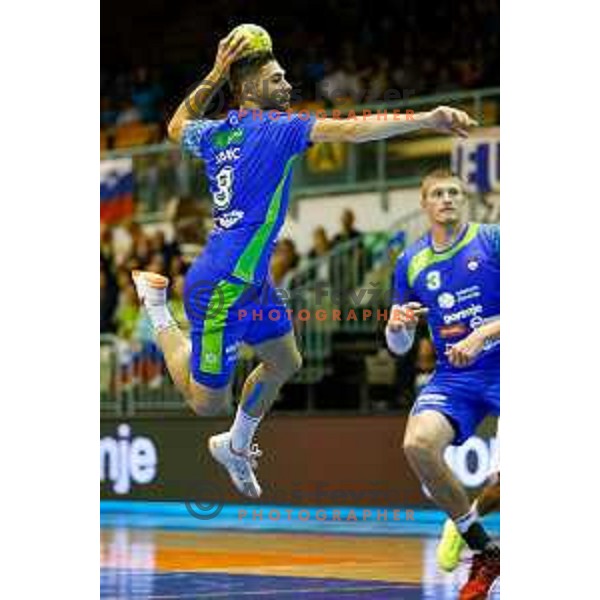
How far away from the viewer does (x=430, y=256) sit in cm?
991

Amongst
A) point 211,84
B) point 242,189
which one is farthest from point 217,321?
point 211,84

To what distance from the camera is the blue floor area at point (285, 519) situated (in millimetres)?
16328

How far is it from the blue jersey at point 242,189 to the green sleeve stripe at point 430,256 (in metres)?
1.38

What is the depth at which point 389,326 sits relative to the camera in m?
8.90

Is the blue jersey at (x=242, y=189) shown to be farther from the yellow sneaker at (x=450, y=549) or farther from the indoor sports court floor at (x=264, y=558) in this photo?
the yellow sneaker at (x=450, y=549)

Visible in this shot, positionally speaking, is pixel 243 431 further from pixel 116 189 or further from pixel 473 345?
pixel 116 189

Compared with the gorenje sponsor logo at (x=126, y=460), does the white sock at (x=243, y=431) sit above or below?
above

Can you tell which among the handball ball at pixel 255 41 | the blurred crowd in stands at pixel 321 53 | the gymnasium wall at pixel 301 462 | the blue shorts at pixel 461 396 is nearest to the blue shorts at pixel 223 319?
the handball ball at pixel 255 41

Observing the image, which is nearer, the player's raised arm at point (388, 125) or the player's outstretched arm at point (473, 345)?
the player's raised arm at point (388, 125)

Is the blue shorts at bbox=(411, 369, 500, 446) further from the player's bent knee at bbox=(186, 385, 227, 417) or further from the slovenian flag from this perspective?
the slovenian flag
